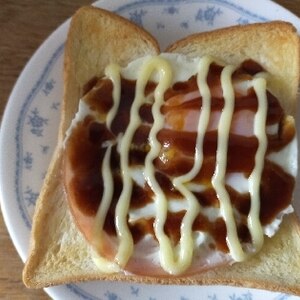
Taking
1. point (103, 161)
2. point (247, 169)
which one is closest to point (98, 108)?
point (103, 161)

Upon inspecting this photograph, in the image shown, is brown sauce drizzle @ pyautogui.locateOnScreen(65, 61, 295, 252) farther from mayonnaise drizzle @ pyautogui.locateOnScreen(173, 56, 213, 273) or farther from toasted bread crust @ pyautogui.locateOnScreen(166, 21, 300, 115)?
toasted bread crust @ pyautogui.locateOnScreen(166, 21, 300, 115)

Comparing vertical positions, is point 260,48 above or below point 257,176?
above

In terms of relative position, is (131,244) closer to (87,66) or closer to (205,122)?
(205,122)

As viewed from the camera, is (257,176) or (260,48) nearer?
(257,176)

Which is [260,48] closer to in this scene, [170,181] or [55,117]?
[170,181]

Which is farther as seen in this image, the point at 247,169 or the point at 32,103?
the point at 32,103

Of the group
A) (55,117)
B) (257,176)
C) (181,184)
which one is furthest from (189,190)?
(55,117)
